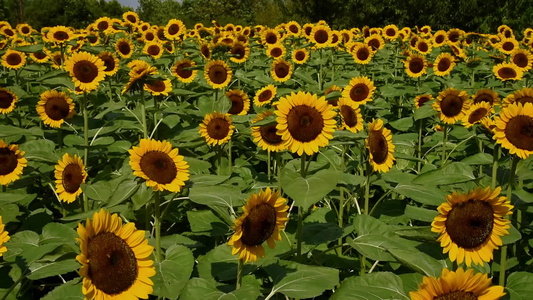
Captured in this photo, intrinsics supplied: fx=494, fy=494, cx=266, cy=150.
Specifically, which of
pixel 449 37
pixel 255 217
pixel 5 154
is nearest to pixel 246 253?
pixel 255 217

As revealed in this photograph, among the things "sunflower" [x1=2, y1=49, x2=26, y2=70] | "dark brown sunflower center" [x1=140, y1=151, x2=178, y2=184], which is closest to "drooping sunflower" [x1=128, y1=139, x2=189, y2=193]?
"dark brown sunflower center" [x1=140, y1=151, x2=178, y2=184]

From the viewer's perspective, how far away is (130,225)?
1.76m

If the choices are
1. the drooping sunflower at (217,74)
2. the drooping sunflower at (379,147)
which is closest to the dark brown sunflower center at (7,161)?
the drooping sunflower at (379,147)

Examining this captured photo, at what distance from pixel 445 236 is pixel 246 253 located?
797 mm

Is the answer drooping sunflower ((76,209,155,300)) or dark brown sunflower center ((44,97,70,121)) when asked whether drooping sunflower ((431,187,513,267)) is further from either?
dark brown sunflower center ((44,97,70,121))

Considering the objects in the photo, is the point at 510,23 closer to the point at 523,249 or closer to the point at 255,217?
the point at 523,249

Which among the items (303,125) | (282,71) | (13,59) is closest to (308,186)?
(303,125)

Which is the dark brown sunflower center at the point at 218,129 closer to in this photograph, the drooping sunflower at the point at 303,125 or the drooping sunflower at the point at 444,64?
the drooping sunflower at the point at 303,125

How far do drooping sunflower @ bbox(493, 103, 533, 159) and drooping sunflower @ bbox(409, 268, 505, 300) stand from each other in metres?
1.10

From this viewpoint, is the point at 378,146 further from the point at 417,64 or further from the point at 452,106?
the point at 417,64

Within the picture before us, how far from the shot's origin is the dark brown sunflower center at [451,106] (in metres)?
4.19

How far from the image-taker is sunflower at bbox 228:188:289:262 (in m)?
1.94

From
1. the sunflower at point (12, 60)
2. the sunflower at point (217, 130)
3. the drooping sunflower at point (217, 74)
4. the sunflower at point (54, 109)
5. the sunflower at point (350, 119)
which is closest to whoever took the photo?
the sunflower at point (350, 119)

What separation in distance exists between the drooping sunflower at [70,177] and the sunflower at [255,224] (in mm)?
1479
